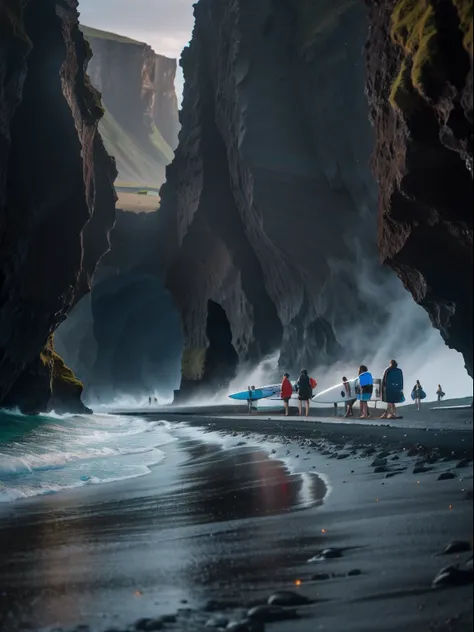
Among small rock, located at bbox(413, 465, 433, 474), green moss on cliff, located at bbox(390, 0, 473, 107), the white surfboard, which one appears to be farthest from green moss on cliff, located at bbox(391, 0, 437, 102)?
the white surfboard

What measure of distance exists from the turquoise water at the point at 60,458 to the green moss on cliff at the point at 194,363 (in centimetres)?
3191

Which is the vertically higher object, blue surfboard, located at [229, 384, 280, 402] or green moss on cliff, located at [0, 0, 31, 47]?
green moss on cliff, located at [0, 0, 31, 47]

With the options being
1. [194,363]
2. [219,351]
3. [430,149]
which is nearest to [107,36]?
[194,363]

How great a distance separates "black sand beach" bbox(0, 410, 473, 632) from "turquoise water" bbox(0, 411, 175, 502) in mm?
6039

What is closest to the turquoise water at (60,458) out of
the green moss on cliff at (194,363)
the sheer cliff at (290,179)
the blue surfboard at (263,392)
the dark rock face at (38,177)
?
the dark rock face at (38,177)

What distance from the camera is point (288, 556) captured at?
3.84 meters

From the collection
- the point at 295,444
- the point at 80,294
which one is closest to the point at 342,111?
the point at 80,294

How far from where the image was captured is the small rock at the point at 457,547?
273 centimetres

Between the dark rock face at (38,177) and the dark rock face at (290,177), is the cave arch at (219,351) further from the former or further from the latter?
the dark rock face at (38,177)

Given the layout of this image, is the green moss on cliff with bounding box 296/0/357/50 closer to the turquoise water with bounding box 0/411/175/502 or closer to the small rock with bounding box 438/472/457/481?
the turquoise water with bounding box 0/411/175/502

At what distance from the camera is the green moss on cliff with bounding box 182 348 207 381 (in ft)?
211

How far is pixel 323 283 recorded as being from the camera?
49.1 m

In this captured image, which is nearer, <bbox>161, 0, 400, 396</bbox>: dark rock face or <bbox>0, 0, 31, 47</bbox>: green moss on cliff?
<bbox>0, 0, 31, 47</bbox>: green moss on cliff

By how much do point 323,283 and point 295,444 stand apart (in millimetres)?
34155
